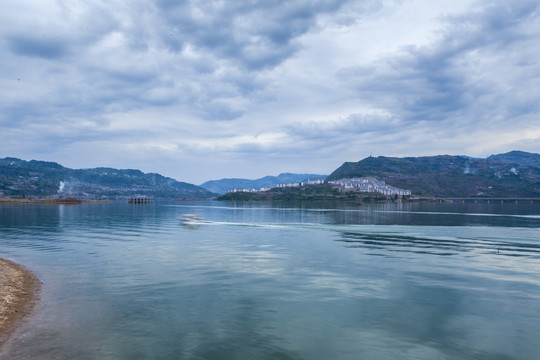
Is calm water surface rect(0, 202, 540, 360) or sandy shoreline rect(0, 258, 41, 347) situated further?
sandy shoreline rect(0, 258, 41, 347)

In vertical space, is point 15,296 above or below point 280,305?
above

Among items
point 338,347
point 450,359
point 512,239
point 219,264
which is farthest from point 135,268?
point 512,239

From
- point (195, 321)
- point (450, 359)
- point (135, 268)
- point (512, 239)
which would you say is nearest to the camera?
point (450, 359)

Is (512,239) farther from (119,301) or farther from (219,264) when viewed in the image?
(119,301)

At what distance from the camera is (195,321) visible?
23.1 meters

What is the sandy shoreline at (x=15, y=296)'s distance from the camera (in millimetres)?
20703

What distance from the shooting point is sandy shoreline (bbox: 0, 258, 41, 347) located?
2070cm

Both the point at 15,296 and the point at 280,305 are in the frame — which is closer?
the point at 15,296

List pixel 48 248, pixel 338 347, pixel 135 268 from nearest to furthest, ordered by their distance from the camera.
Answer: pixel 338 347
pixel 135 268
pixel 48 248

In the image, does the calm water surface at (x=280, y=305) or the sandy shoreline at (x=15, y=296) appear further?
the sandy shoreline at (x=15, y=296)

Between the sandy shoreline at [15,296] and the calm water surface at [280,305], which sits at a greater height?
the sandy shoreline at [15,296]

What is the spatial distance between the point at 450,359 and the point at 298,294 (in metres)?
13.5

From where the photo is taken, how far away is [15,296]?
1031 inches

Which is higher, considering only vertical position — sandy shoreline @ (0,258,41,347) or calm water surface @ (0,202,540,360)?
sandy shoreline @ (0,258,41,347)
